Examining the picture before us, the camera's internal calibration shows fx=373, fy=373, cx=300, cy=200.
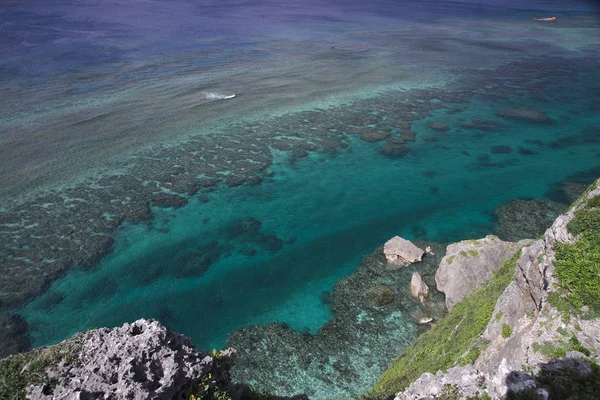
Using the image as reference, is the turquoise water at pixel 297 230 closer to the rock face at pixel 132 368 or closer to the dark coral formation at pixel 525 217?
the dark coral formation at pixel 525 217

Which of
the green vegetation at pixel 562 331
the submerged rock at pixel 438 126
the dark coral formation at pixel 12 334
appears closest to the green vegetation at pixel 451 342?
the green vegetation at pixel 562 331

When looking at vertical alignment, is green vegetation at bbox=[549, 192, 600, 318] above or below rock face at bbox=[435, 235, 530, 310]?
above

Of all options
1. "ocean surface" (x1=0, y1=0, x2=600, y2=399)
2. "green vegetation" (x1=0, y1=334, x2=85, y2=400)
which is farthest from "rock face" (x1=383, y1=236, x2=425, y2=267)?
"green vegetation" (x1=0, y1=334, x2=85, y2=400)

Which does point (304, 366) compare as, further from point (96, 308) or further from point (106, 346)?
point (96, 308)

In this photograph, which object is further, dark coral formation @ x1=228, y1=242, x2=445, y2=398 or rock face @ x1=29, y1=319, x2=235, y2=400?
dark coral formation @ x1=228, y1=242, x2=445, y2=398

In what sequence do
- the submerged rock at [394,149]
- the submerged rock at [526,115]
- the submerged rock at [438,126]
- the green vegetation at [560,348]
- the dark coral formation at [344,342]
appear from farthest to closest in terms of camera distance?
the submerged rock at [526,115], the submerged rock at [438,126], the submerged rock at [394,149], the dark coral formation at [344,342], the green vegetation at [560,348]

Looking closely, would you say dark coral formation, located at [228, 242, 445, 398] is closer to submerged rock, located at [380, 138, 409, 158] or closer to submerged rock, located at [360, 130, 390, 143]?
submerged rock, located at [380, 138, 409, 158]
